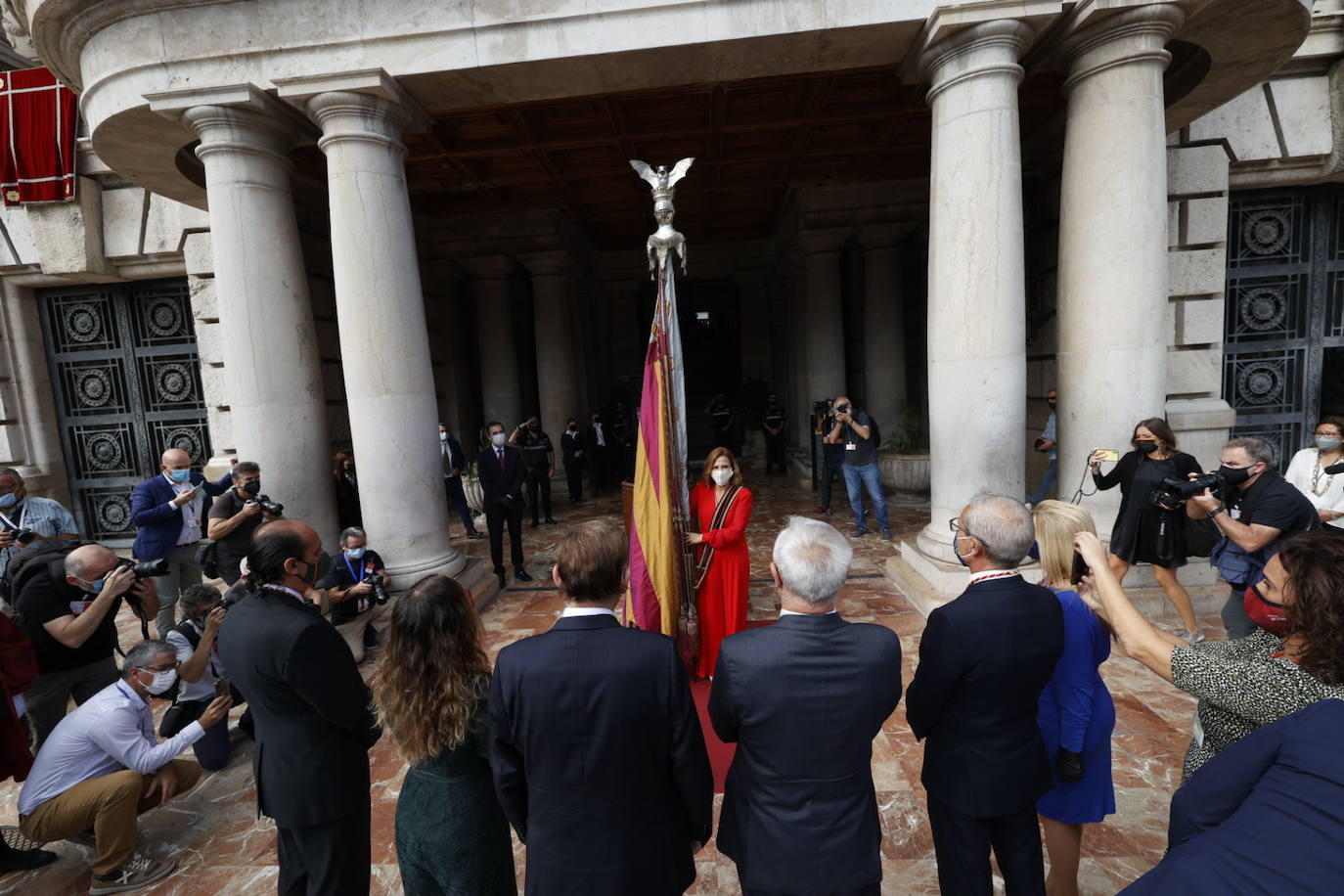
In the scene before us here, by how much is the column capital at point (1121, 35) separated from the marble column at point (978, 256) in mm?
567

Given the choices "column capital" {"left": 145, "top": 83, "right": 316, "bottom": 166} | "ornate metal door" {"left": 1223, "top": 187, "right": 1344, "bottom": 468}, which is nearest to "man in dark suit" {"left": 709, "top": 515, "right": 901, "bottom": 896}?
"column capital" {"left": 145, "top": 83, "right": 316, "bottom": 166}

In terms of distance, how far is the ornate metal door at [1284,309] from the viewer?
7.62 m

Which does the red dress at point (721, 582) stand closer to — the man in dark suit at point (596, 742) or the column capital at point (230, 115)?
the man in dark suit at point (596, 742)

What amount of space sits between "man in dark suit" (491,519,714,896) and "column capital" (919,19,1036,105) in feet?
16.8

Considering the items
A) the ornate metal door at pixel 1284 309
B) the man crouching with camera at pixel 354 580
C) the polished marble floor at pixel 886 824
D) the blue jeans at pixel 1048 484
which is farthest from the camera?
the ornate metal door at pixel 1284 309

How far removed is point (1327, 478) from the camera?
4340mm

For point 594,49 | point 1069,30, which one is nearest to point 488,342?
point 594,49

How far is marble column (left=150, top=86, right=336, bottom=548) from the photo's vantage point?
5.30 meters

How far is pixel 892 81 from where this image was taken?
22.2 ft

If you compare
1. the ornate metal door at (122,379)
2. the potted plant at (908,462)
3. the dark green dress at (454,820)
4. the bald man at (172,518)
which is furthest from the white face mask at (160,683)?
the potted plant at (908,462)

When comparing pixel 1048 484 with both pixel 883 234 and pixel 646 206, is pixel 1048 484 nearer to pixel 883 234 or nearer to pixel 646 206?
pixel 883 234

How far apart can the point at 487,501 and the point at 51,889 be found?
4.41 metres

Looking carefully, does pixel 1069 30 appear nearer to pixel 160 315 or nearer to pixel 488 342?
pixel 488 342

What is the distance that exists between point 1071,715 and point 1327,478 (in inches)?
155
